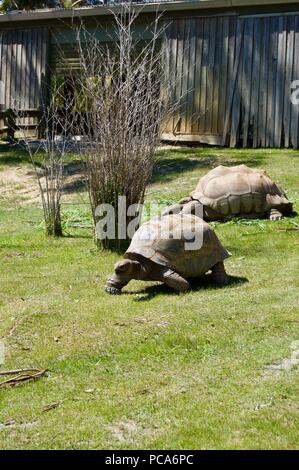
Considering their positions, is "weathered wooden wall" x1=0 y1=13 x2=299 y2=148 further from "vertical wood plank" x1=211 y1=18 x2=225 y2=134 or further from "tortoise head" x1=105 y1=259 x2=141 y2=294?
"tortoise head" x1=105 y1=259 x2=141 y2=294

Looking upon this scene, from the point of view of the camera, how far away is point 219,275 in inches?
290

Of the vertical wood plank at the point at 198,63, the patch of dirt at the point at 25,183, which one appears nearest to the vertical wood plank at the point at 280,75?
the vertical wood plank at the point at 198,63

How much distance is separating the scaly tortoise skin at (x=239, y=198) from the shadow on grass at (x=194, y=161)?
163 inches

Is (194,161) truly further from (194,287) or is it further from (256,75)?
(194,287)

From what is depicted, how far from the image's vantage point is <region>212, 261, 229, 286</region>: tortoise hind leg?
7.34 m

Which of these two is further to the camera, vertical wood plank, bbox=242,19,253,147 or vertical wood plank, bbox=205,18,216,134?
vertical wood plank, bbox=205,18,216,134

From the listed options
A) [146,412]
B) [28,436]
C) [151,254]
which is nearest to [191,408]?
[146,412]

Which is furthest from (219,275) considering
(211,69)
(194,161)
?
(211,69)

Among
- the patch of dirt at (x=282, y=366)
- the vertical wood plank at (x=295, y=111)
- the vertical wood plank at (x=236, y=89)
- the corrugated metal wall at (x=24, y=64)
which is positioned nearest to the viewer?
the patch of dirt at (x=282, y=366)

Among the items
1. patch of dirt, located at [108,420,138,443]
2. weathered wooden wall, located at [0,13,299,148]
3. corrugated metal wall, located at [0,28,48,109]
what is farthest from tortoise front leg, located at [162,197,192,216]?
corrugated metal wall, located at [0,28,48,109]

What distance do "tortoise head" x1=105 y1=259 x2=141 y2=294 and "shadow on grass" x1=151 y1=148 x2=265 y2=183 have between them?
753 centimetres

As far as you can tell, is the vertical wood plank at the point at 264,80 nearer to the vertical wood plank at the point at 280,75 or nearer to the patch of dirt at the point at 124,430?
the vertical wood plank at the point at 280,75

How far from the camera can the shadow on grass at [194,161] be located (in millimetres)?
15117

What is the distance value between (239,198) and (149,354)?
5.24 meters
